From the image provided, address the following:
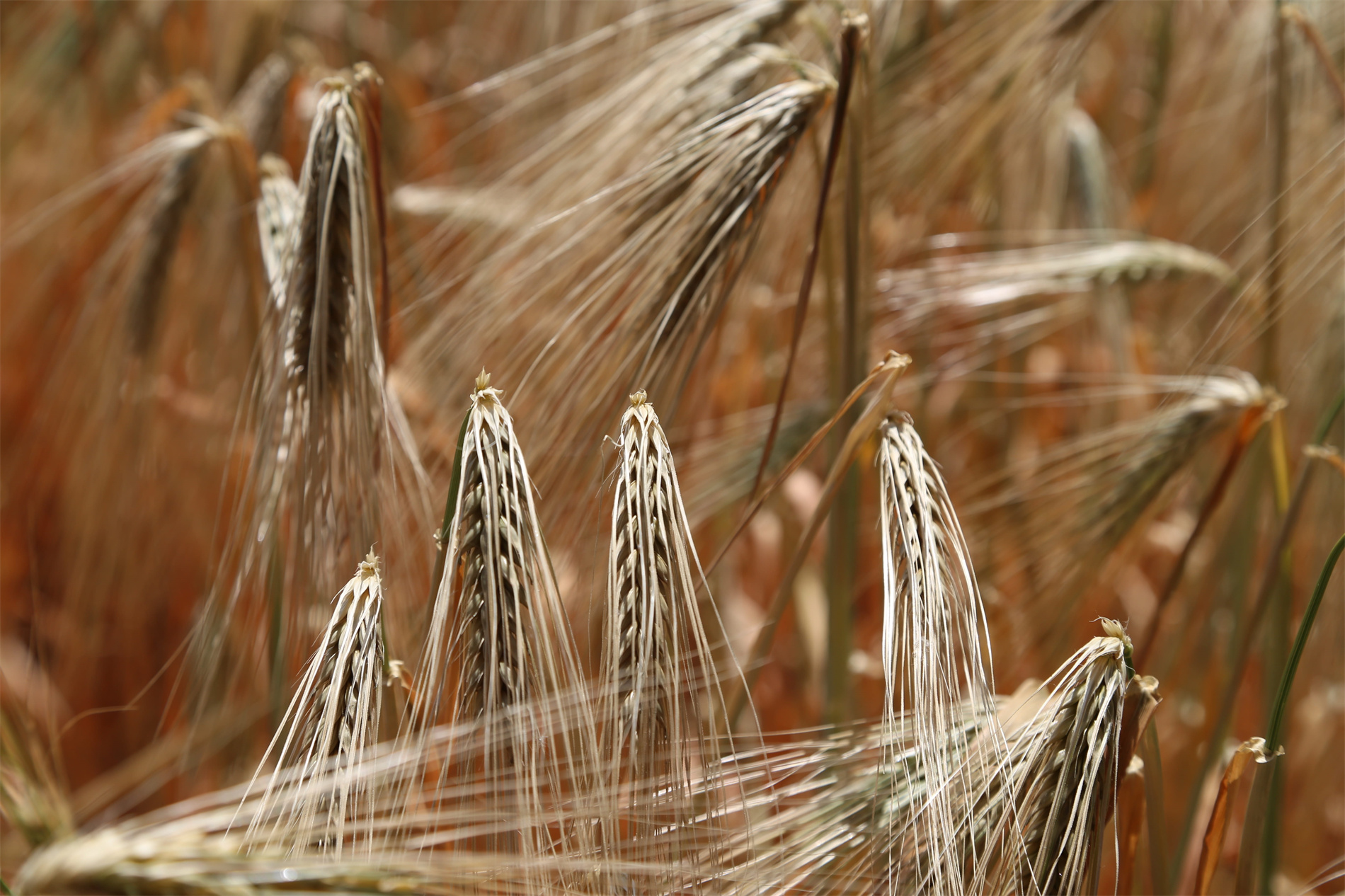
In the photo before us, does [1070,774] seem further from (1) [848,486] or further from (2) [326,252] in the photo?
(2) [326,252]

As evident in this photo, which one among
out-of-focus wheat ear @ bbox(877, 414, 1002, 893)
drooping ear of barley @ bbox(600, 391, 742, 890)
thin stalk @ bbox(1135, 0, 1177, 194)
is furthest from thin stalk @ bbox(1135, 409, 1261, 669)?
thin stalk @ bbox(1135, 0, 1177, 194)

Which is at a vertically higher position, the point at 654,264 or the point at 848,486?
the point at 654,264

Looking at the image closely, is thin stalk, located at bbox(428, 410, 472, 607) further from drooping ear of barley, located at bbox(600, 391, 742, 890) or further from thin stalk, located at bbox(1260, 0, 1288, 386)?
thin stalk, located at bbox(1260, 0, 1288, 386)

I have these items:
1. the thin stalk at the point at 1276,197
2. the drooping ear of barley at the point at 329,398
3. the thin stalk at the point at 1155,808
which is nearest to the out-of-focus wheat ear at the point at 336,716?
the drooping ear of barley at the point at 329,398

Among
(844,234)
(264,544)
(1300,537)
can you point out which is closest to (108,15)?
(264,544)

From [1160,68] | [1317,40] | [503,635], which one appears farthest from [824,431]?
[1160,68]

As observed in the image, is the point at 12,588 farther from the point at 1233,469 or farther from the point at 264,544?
the point at 1233,469
